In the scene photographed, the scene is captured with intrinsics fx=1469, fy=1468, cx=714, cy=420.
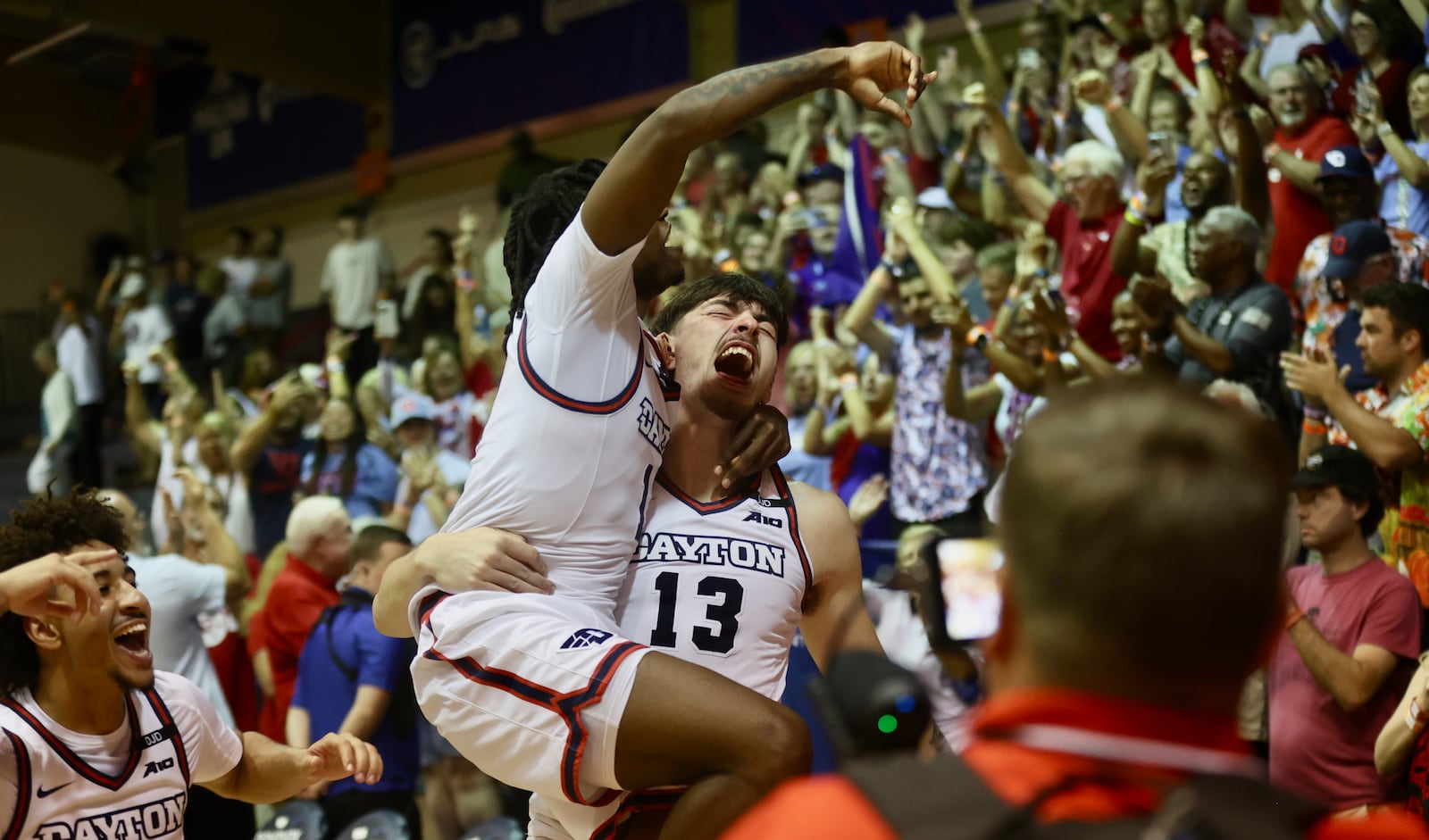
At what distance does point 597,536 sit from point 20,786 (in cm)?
140

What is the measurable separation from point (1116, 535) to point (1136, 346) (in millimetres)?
5420

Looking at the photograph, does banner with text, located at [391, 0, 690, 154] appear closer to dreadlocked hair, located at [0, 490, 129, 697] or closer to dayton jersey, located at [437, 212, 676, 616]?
dreadlocked hair, located at [0, 490, 129, 697]

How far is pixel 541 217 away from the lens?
3.25 metres

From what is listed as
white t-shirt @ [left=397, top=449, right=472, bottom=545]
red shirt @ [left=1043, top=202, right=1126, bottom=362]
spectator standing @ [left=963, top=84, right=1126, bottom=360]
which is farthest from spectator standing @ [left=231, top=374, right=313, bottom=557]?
red shirt @ [left=1043, top=202, right=1126, bottom=362]

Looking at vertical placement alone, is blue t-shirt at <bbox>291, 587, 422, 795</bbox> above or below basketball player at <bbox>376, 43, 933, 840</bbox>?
below

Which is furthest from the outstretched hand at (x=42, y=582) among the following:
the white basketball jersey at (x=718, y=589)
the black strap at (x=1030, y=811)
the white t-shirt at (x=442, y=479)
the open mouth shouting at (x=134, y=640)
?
the white t-shirt at (x=442, y=479)

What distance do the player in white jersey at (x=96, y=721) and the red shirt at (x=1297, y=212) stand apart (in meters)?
5.01

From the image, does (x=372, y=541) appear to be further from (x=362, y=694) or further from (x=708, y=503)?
(x=708, y=503)

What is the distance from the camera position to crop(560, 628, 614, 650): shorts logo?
2.73 m

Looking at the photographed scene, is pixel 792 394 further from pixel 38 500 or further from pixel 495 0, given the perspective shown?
pixel 495 0

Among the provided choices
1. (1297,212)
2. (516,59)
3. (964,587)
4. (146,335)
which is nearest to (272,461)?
(146,335)

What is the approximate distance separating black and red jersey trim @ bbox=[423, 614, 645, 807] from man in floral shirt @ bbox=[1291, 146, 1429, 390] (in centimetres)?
358

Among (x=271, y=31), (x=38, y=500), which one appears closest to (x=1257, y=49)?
(x=38, y=500)

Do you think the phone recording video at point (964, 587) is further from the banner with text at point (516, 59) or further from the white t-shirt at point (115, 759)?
the banner with text at point (516, 59)
